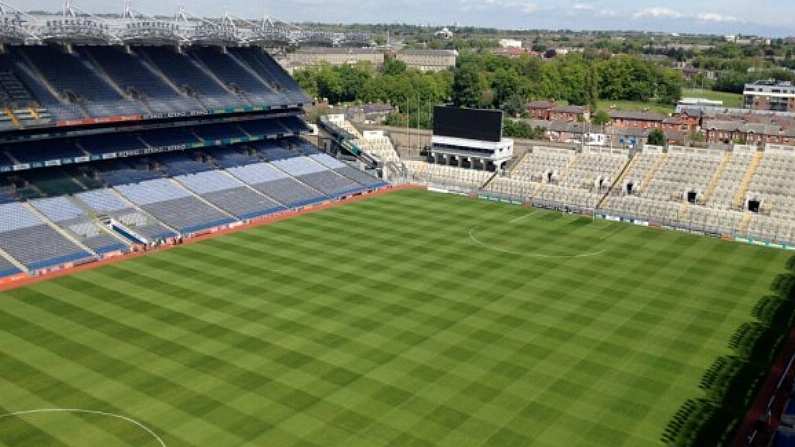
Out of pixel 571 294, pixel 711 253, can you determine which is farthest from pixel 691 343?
pixel 711 253

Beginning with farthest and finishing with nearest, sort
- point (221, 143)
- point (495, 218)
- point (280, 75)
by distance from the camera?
→ point (280, 75) → point (221, 143) → point (495, 218)

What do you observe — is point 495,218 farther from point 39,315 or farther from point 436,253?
point 39,315

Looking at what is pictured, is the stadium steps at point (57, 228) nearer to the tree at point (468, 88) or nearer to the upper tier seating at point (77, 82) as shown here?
the upper tier seating at point (77, 82)

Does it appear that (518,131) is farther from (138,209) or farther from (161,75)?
(138,209)

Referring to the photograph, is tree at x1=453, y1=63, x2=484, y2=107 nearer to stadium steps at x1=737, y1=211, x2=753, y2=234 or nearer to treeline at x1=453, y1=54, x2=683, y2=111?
treeline at x1=453, y1=54, x2=683, y2=111

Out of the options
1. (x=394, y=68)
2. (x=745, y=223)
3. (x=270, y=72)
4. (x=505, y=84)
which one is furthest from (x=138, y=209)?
(x=394, y=68)

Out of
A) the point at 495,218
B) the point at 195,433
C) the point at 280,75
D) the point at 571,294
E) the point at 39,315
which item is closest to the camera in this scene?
the point at 195,433

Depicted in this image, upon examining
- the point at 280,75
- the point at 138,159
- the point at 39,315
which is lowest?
the point at 39,315

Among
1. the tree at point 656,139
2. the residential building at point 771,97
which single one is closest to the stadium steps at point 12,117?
the tree at point 656,139

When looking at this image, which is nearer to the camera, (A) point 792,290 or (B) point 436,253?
(A) point 792,290
